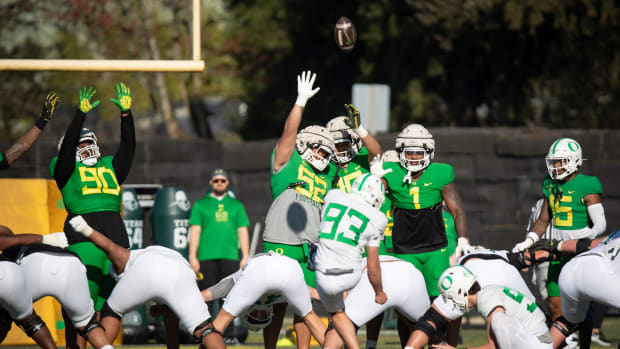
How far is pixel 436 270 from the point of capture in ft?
26.2

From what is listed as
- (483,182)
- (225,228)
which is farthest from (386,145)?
(225,228)

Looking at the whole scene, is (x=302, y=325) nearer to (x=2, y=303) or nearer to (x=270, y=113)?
(x=2, y=303)

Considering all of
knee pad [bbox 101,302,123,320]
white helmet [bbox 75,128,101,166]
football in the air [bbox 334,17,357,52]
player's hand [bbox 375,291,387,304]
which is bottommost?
knee pad [bbox 101,302,123,320]

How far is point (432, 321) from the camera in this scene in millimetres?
6938

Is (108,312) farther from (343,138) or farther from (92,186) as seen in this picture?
(343,138)

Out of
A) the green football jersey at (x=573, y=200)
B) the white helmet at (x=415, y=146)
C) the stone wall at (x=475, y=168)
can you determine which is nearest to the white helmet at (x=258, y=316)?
the white helmet at (x=415, y=146)

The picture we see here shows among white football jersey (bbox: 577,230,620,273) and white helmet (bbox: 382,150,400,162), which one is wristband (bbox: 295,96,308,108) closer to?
white helmet (bbox: 382,150,400,162)

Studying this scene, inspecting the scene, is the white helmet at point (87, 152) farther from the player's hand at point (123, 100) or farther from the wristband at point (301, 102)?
the wristband at point (301, 102)

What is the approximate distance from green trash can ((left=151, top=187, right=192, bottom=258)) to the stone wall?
5.09ft

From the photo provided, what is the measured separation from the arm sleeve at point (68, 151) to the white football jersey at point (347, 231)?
6.88ft

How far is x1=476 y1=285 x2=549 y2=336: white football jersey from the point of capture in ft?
21.8

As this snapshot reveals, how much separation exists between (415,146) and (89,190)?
108 inches

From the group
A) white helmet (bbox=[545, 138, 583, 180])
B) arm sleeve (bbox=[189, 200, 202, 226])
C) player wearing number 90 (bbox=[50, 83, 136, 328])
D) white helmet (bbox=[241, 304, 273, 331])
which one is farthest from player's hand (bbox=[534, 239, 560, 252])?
arm sleeve (bbox=[189, 200, 202, 226])

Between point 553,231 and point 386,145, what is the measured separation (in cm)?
413
